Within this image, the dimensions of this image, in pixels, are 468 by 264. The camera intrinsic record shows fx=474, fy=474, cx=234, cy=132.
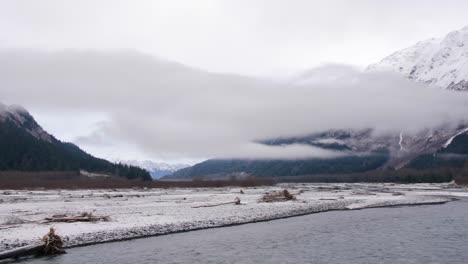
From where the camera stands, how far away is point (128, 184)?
196 m

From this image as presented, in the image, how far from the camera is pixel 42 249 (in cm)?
3500

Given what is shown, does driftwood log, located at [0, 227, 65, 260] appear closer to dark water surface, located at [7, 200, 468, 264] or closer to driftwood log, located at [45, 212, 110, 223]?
dark water surface, located at [7, 200, 468, 264]

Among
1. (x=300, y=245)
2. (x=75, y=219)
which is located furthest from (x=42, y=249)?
(x=300, y=245)

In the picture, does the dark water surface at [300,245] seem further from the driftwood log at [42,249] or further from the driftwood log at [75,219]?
the driftwood log at [75,219]

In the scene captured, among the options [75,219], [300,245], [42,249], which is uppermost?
[75,219]

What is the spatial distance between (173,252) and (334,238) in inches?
614

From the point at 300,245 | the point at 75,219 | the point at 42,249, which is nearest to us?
the point at 42,249

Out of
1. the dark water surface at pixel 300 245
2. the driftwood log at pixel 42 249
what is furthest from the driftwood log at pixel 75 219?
the driftwood log at pixel 42 249

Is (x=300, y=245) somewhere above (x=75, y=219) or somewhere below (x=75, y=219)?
below

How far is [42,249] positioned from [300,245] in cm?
2014

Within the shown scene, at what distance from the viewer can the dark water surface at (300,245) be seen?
3316cm

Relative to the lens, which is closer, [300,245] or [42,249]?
[42,249]

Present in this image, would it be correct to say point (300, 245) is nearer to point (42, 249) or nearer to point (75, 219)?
point (42, 249)

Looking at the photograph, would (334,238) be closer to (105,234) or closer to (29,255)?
(105,234)
